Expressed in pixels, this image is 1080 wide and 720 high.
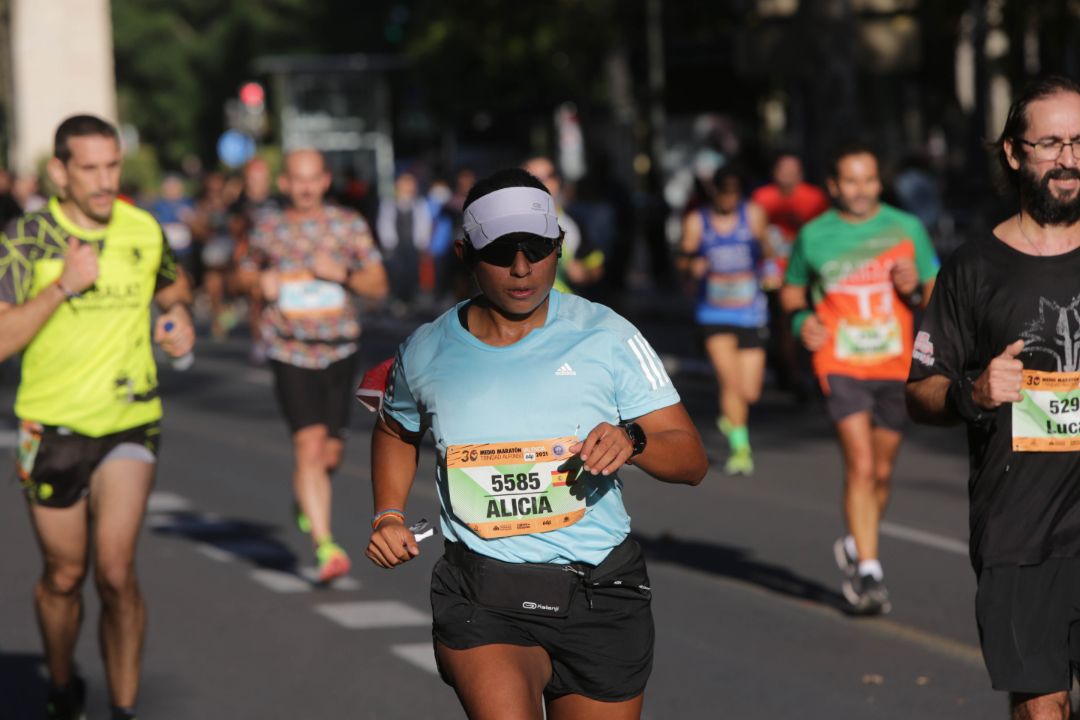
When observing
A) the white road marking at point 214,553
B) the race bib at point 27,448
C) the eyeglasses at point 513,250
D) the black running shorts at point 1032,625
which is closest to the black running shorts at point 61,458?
the race bib at point 27,448

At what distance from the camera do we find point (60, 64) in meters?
39.1

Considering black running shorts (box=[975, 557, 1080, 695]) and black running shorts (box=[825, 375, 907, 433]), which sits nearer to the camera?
black running shorts (box=[975, 557, 1080, 695])

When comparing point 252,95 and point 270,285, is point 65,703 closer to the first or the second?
point 270,285

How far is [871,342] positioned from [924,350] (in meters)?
3.79

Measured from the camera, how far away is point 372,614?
8742 millimetres

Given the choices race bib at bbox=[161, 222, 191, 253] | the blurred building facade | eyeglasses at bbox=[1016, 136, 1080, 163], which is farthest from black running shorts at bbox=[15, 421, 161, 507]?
the blurred building facade

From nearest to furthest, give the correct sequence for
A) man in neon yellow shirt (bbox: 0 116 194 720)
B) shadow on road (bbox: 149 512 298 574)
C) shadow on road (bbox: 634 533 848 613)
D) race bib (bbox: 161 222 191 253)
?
man in neon yellow shirt (bbox: 0 116 194 720), shadow on road (bbox: 634 533 848 613), shadow on road (bbox: 149 512 298 574), race bib (bbox: 161 222 191 253)

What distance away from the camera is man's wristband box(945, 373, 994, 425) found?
4.62m

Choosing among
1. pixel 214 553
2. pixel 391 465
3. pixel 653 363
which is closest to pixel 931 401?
pixel 653 363

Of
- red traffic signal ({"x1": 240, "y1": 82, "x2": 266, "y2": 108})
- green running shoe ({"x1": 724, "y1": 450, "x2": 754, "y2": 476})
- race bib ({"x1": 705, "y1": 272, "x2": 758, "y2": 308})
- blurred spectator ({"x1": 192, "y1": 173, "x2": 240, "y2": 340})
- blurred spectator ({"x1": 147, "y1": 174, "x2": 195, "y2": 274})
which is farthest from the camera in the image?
red traffic signal ({"x1": 240, "y1": 82, "x2": 266, "y2": 108})

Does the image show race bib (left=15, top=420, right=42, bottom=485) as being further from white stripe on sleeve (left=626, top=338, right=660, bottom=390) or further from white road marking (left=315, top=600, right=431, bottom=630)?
white stripe on sleeve (left=626, top=338, right=660, bottom=390)

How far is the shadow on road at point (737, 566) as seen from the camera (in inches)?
351

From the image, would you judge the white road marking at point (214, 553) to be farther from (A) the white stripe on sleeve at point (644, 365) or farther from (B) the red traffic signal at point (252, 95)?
(B) the red traffic signal at point (252, 95)

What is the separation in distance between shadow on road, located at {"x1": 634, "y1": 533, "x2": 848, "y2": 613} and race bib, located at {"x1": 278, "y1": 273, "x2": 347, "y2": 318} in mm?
1754
